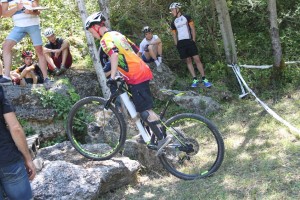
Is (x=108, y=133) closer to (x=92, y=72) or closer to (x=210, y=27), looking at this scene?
(x=92, y=72)

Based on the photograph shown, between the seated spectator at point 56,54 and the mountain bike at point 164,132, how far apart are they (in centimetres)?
257

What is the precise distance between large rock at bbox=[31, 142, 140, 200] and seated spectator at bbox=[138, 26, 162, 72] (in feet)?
14.1

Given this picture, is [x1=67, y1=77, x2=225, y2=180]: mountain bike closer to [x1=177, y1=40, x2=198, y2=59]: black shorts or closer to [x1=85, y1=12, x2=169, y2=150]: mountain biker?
[x1=85, y1=12, x2=169, y2=150]: mountain biker

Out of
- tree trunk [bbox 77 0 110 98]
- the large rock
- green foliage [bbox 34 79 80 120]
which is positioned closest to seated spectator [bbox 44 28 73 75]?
tree trunk [bbox 77 0 110 98]

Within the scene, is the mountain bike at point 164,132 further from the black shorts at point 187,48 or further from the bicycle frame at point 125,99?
the black shorts at point 187,48

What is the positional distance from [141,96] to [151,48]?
176 inches

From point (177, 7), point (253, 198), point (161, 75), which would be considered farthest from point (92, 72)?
point (253, 198)

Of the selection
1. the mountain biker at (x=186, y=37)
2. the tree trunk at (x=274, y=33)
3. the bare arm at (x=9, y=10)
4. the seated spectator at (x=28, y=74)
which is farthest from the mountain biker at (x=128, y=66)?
the tree trunk at (x=274, y=33)

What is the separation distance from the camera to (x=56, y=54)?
26.7 feet

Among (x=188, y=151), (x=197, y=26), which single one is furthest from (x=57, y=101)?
A: (x=197, y=26)

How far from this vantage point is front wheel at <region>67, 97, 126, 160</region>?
506 cm

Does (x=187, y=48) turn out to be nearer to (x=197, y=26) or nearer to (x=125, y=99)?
→ (x=197, y=26)

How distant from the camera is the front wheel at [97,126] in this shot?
506 centimetres

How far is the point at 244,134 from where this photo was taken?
251 inches
